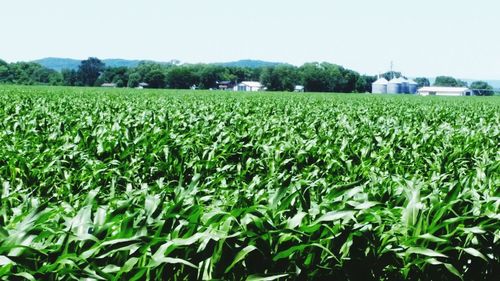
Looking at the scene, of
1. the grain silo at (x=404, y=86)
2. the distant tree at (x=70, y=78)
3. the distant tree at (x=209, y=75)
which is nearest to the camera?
the distant tree at (x=209, y=75)

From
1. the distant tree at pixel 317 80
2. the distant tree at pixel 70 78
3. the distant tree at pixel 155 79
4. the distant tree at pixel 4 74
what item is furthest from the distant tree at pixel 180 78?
the distant tree at pixel 4 74

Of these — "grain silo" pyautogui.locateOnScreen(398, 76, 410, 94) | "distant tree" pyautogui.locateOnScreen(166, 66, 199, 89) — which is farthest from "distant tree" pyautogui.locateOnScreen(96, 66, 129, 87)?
"grain silo" pyautogui.locateOnScreen(398, 76, 410, 94)

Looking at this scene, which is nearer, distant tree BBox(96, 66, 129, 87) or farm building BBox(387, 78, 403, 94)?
farm building BBox(387, 78, 403, 94)

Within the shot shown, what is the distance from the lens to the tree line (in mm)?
138000

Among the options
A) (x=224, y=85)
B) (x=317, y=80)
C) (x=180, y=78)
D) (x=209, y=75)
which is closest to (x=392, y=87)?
(x=317, y=80)

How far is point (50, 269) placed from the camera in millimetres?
2174

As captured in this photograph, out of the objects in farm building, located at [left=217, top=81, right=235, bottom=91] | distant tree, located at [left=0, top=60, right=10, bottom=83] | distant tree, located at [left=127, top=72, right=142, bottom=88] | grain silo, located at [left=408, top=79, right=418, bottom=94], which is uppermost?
distant tree, located at [left=0, top=60, right=10, bottom=83]

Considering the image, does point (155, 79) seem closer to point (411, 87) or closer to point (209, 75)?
point (209, 75)

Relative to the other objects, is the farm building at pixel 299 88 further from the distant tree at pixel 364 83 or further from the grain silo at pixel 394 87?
the grain silo at pixel 394 87

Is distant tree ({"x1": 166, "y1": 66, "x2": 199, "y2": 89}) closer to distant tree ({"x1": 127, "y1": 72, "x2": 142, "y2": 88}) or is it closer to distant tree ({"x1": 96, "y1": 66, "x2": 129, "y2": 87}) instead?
distant tree ({"x1": 127, "y1": 72, "x2": 142, "y2": 88})

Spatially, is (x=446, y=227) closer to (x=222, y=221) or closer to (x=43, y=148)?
(x=222, y=221)

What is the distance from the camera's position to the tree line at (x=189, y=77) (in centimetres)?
13800

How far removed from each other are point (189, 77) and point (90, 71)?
1689 inches

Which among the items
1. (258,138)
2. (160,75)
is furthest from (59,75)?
(258,138)
